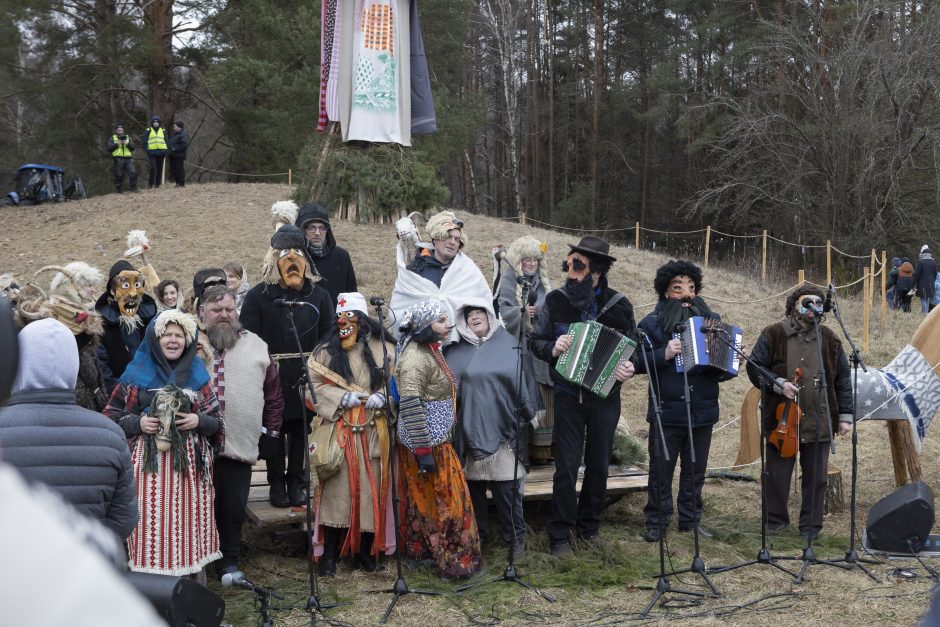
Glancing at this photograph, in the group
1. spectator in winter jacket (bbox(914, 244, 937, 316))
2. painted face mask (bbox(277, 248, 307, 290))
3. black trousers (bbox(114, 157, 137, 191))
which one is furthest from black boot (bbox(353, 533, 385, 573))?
black trousers (bbox(114, 157, 137, 191))

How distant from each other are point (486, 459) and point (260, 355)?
5.00 feet

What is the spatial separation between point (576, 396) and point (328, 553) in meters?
1.79

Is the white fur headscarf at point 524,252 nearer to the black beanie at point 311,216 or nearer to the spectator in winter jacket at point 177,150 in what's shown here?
the black beanie at point 311,216

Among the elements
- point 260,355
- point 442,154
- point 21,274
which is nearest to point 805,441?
point 260,355

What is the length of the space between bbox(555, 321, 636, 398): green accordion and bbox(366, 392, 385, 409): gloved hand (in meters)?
1.09

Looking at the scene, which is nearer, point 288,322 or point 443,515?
point 443,515

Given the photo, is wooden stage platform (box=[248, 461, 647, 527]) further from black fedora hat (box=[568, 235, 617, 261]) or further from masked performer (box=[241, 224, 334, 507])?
black fedora hat (box=[568, 235, 617, 261])

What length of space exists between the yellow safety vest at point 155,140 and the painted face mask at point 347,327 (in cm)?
1589

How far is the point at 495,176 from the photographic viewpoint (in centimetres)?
4041

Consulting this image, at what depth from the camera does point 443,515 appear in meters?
6.04

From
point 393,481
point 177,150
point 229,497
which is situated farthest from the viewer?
point 177,150

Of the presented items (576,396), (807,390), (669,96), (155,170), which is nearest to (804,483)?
(807,390)

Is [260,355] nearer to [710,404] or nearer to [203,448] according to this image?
[203,448]

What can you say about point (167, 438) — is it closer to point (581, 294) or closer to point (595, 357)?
point (595, 357)
